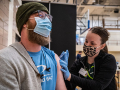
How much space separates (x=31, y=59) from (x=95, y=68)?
89 cm

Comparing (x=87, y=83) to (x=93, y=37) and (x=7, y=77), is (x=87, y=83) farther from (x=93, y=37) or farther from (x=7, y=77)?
(x=7, y=77)

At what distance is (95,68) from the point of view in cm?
156

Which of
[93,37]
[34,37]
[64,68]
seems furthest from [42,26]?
[93,37]

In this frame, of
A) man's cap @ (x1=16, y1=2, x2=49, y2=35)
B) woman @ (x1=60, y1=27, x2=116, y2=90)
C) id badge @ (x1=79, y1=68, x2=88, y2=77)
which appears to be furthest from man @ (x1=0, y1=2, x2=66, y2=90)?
id badge @ (x1=79, y1=68, x2=88, y2=77)

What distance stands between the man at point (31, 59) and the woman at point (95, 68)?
10.1 inches

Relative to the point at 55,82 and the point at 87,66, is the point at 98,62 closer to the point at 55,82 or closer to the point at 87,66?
the point at 87,66

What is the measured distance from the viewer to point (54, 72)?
1109mm

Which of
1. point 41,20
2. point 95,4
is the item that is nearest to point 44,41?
point 41,20

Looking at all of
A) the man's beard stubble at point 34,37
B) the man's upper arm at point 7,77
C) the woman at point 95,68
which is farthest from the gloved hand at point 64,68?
the man's upper arm at point 7,77

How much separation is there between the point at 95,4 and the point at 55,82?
8097mm

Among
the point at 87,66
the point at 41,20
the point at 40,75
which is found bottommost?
the point at 87,66

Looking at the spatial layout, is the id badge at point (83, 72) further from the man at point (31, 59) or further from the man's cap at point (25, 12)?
the man's cap at point (25, 12)

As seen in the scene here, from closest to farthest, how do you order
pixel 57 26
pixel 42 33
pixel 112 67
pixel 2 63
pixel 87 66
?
pixel 2 63 → pixel 42 33 → pixel 112 67 → pixel 87 66 → pixel 57 26

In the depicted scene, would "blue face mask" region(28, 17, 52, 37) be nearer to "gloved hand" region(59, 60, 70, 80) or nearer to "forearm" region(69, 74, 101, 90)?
"gloved hand" region(59, 60, 70, 80)
